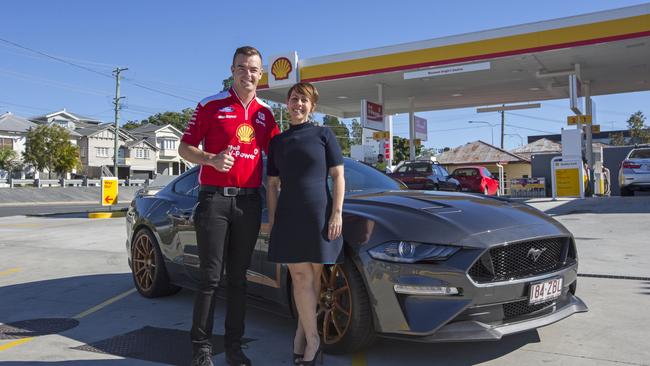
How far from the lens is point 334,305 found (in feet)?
11.4

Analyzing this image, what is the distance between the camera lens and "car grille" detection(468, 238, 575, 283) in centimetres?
312

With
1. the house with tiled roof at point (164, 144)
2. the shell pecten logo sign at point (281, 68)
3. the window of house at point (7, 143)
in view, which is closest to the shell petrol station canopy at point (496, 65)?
the shell pecten logo sign at point (281, 68)

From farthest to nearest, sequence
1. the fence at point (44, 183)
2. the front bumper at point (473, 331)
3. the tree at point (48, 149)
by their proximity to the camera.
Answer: the tree at point (48, 149) < the fence at point (44, 183) < the front bumper at point (473, 331)

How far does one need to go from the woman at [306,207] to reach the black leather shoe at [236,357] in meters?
0.36

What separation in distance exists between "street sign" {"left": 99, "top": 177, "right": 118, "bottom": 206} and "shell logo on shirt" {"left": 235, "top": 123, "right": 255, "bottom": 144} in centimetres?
1586

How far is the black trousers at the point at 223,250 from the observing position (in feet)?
10.6

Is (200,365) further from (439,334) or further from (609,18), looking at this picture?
(609,18)

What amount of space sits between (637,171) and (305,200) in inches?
590

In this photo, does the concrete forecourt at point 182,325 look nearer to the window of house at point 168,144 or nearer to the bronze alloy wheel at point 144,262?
the bronze alloy wheel at point 144,262

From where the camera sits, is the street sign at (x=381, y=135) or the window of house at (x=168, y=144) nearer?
the street sign at (x=381, y=135)

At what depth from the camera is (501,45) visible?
18328 millimetres

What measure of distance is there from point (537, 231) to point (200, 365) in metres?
2.25

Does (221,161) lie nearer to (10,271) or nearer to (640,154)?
(10,271)

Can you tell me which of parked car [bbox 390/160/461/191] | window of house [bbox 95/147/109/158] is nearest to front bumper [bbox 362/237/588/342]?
parked car [bbox 390/160/461/191]
